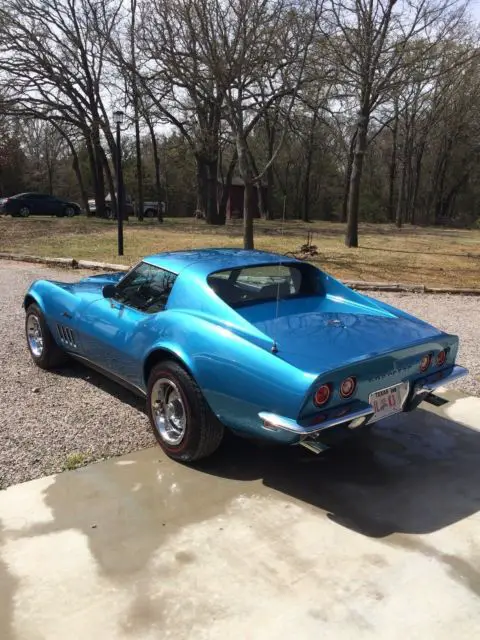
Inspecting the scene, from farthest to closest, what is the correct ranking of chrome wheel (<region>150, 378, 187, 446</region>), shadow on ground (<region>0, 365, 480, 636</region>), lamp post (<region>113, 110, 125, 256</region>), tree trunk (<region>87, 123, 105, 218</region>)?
tree trunk (<region>87, 123, 105, 218</region>), lamp post (<region>113, 110, 125, 256</region>), chrome wheel (<region>150, 378, 187, 446</region>), shadow on ground (<region>0, 365, 480, 636</region>)

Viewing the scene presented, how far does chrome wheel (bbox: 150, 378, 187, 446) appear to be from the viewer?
359 cm

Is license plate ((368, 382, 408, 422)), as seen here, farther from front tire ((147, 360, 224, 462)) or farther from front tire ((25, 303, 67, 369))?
front tire ((25, 303, 67, 369))

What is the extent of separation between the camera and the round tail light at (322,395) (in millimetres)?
2918

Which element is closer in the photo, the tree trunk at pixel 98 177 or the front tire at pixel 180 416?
the front tire at pixel 180 416

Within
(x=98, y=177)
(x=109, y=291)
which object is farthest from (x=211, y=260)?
(x=98, y=177)

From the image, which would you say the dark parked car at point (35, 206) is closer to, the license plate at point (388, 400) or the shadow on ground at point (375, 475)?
the shadow on ground at point (375, 475)

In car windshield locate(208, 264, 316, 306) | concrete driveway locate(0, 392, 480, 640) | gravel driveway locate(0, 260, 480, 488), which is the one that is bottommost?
concrete driveway locate(0, 392, 480, 640)

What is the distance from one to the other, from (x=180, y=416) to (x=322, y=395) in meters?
1.07

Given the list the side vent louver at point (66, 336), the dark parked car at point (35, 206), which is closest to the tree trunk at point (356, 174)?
the side vent louver at point (66, 336)

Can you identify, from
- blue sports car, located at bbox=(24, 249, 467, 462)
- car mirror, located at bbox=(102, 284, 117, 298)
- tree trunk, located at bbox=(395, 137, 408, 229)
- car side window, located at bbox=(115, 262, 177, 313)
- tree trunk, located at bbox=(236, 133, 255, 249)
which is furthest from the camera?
tree trunk, located at bbox=(395, 137, 408, 229)

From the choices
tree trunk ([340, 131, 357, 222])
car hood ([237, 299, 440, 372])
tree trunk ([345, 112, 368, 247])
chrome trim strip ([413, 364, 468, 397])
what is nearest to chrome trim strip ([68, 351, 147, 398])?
car hood ([237, 299, 440, 372])

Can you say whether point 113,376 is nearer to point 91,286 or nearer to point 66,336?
point 66,336

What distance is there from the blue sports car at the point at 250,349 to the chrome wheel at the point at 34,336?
0.67 meters

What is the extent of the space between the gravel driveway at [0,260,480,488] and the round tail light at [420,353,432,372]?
5.84 feet
